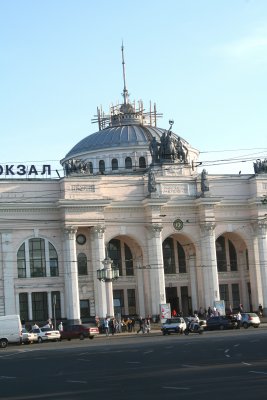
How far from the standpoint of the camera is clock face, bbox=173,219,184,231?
281 feet

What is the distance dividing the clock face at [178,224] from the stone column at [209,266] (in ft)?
7.35

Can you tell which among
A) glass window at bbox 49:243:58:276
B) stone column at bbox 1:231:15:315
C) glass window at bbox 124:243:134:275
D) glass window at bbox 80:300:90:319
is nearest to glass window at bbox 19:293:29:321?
stone column at bbox 1:231:15:315

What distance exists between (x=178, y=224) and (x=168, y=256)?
4491 mm

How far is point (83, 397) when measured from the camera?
66.5 ft

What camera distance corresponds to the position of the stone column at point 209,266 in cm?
8438

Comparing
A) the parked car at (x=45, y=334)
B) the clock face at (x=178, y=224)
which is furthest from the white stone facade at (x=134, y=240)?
the parked car at (x=45, y=334)

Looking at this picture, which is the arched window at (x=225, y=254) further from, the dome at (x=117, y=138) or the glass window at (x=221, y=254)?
the dome at (x=117, y=138)

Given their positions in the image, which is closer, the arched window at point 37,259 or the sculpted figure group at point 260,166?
the arched window at point 37,259

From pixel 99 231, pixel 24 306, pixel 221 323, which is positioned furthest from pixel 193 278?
pixel 221 323

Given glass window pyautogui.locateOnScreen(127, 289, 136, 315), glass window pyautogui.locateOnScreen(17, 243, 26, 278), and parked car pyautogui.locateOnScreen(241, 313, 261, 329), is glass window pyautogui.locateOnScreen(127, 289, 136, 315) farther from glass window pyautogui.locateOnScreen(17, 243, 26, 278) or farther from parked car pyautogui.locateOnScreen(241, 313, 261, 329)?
parked car pyautogui.locateOnScreen(241, 313, 261, 329)

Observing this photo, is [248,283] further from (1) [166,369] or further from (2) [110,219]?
(1) [166,369]

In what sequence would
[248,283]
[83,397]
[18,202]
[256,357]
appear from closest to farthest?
[83,397], [256,357], [18,202], [248,283]

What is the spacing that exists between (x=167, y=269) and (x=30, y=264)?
1576 cm

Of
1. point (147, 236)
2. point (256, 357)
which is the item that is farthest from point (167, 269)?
point (256, 357)
